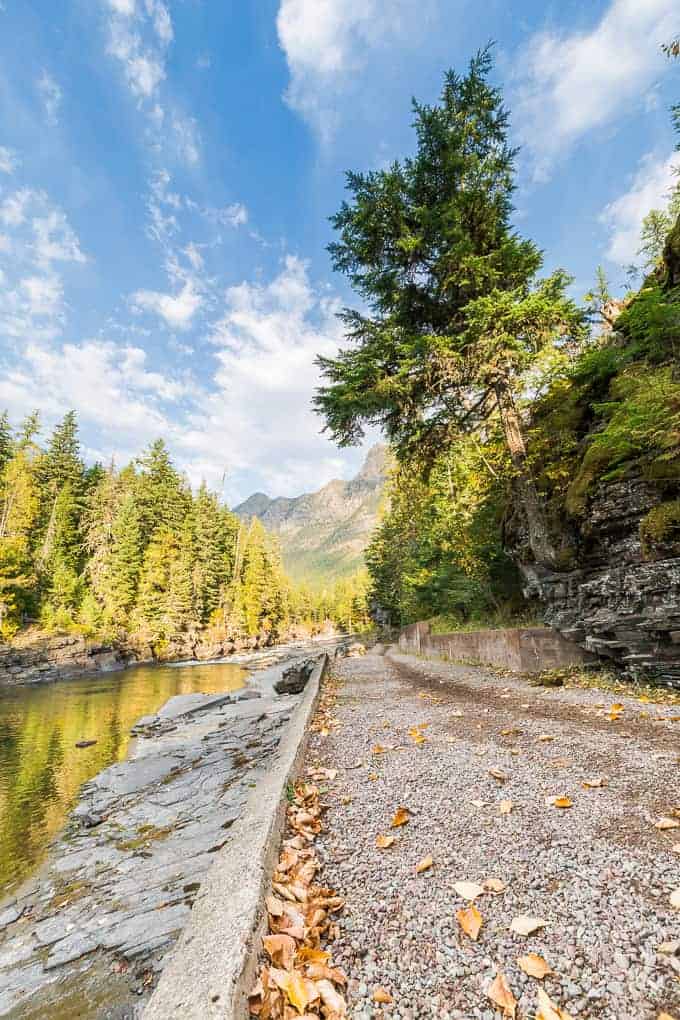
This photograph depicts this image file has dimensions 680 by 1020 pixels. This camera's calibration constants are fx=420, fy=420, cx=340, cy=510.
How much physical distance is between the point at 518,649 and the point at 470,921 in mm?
8289

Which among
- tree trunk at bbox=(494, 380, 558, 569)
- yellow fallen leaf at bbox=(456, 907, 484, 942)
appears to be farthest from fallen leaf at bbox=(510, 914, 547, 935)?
tree trunk at bbox=(494, 380, 558, 569)

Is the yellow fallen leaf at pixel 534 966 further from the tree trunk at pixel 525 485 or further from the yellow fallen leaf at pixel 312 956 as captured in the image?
the tree trunk at pixel 525 485

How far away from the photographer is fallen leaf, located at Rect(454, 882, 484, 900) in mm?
1952

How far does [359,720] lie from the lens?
6051 millimetres

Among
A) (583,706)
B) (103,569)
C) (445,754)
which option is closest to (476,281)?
(583,706)

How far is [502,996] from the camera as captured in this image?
1.41m

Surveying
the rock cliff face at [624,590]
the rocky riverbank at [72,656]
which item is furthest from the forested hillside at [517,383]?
the rocky riverbank at [72,656]

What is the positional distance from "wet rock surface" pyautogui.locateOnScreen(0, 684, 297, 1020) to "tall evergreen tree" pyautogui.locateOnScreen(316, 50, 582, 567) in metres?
7.48

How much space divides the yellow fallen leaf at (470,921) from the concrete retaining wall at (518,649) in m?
7.09

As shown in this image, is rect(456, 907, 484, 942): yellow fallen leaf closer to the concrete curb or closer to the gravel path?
the gravel path

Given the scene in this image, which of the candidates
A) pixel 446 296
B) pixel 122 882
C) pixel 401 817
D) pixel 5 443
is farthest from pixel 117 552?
pixel 401 817

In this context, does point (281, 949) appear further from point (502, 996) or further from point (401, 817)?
point (401, 817)

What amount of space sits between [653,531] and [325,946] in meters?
6.49

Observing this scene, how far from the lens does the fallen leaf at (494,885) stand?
78.4 inches
